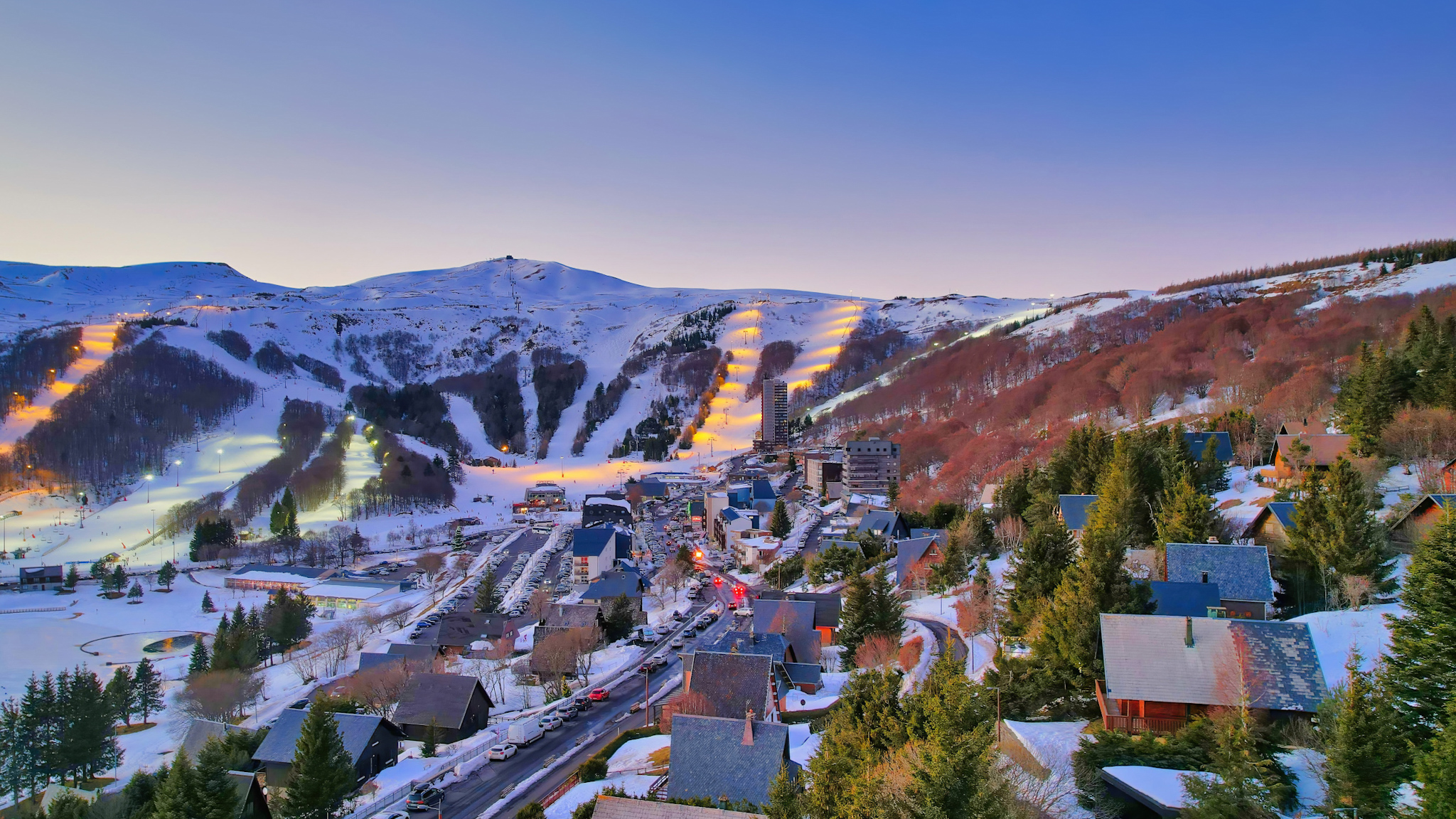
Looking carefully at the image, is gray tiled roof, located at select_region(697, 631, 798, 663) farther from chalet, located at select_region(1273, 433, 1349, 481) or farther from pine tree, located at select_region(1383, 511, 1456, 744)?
chalet, located at select_region(1273, 433, 1349, 481)

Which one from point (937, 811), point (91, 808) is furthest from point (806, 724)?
point (91, 808)

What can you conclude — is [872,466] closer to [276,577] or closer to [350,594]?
[350,594]

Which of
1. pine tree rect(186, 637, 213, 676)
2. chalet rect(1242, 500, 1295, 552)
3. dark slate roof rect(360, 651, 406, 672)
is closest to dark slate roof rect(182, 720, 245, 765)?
dark slate roof rect(360, 651, 406, 672)

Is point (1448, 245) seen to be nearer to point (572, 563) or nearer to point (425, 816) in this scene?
point (572, 563)

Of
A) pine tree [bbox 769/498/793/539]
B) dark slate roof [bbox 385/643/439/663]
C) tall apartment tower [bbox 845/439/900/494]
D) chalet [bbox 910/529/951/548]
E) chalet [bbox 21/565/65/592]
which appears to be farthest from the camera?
tall apartment tower [bbox 845/439/900/494]

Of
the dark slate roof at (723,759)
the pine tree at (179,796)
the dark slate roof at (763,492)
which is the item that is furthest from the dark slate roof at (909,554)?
the dark slate roof at (763,492)

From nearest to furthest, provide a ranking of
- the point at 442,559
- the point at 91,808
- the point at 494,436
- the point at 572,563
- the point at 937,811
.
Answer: the point at 937,811 < the point at 91,808 < the point at 572,563 < the point at 442,559 < the point at 494,436

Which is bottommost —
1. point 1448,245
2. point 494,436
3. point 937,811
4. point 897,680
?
point 494,436
